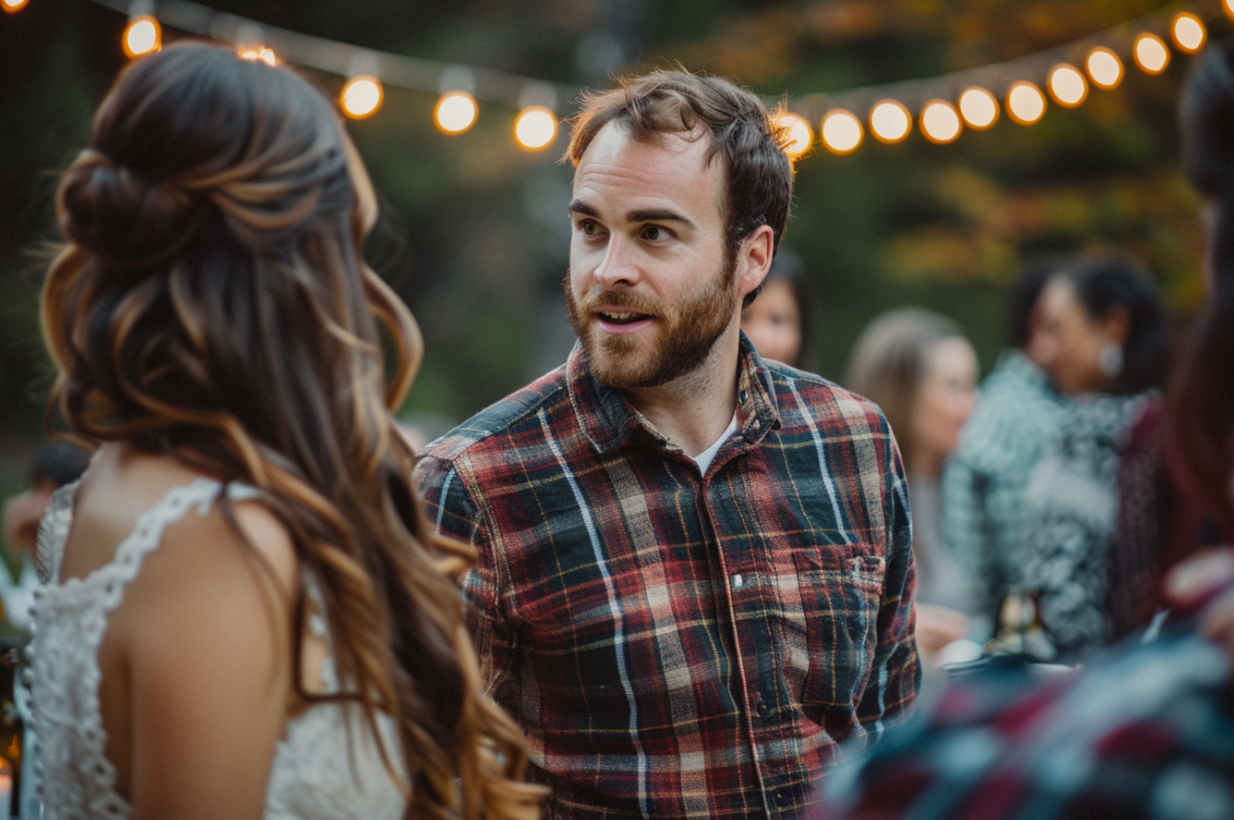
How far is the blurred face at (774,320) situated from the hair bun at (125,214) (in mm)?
2976

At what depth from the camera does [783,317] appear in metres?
4.25

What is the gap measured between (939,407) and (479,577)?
300 centimetres

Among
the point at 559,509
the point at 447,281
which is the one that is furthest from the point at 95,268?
the point at 447,281

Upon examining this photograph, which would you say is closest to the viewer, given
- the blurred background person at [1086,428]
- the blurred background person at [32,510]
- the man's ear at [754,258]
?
the man's ear at [754,258]

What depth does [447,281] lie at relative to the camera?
1245cm

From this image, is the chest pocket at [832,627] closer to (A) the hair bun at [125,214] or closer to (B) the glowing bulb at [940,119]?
(A) the hair bun at [125,214]

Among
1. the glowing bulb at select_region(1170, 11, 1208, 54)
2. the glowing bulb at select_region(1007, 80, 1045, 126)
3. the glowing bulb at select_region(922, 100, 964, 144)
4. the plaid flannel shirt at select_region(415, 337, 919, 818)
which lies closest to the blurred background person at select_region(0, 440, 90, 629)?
the plaid flannel shirt at select_region(415, 337, 919, 818)

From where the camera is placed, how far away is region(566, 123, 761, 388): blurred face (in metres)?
2.29

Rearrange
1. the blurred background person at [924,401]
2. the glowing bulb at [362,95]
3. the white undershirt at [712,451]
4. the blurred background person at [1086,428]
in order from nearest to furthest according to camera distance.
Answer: the white undershirt at [712,451], the blurred background person at [1086,428], the blurred background person at [924,401], the glowing bulb at [362,95]

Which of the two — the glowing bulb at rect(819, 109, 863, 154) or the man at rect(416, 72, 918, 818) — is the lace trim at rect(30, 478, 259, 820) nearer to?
the man at rect(416, 72, 918, 818)

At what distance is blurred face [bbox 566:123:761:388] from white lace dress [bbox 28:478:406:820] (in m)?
1.04

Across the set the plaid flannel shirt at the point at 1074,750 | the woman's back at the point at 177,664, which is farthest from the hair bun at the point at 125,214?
the plaid flannel shirt at the point at 1074,750

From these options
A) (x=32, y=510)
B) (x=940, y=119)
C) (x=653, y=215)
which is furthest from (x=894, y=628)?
(x=940, y=119)

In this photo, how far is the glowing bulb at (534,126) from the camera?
5.36 m
